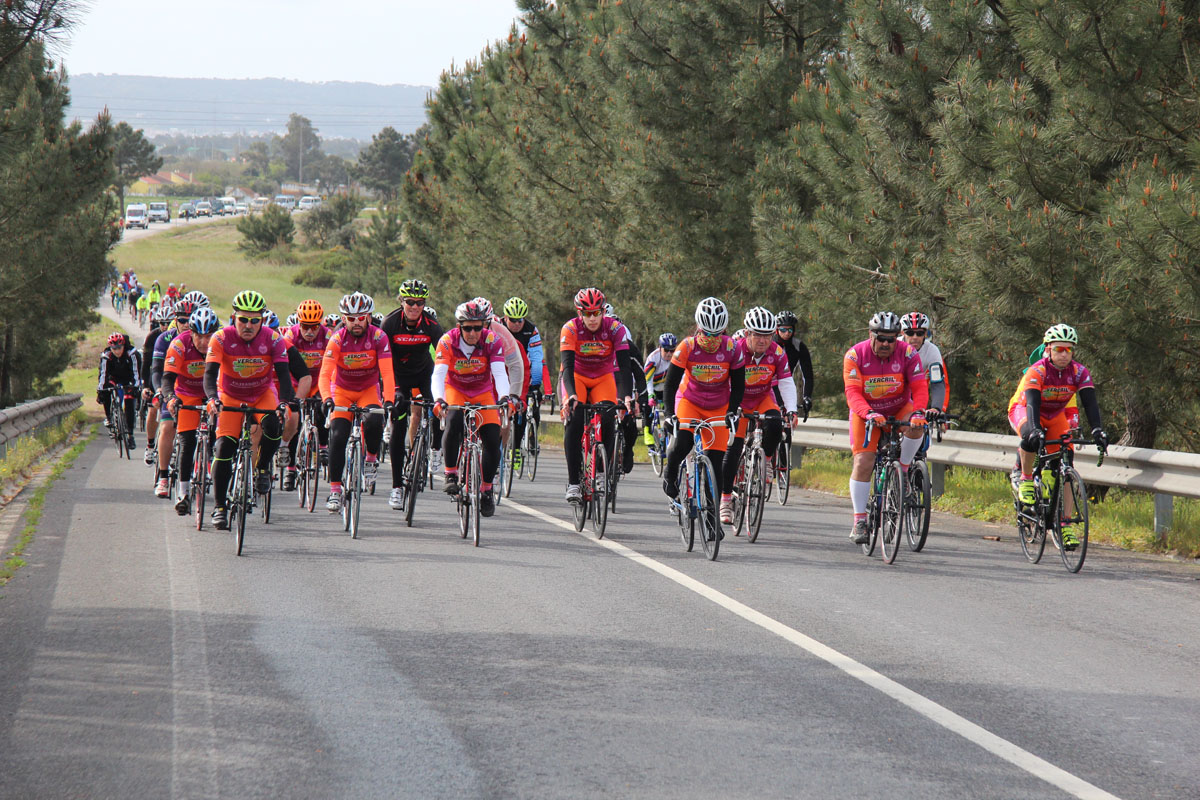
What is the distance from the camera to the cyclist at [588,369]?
12.2 metres

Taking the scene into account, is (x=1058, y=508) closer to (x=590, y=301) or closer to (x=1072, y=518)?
(x=1072, y=518)

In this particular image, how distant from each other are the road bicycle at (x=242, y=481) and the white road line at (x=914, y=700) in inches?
131

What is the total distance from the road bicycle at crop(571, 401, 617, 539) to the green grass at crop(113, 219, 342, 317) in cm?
6203

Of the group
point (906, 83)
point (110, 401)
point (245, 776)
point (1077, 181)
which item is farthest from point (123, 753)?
point (110, 401)

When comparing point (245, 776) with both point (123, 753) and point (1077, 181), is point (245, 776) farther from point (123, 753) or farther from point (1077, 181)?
point (1077, 181)

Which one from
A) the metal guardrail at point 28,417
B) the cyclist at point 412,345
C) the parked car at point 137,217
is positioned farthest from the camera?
the parked car at point 137,217

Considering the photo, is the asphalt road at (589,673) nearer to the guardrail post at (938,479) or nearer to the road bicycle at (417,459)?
the road bicycle at (417,459)

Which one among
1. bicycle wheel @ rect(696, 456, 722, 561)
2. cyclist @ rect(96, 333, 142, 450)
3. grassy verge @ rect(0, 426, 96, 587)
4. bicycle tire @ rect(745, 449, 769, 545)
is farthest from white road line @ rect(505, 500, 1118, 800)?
cyclist @ rect(96, 333, 142, 450)

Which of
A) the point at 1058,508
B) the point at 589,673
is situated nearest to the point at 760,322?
the point at 1058,508

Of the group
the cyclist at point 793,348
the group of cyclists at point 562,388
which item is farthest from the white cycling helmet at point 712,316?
the cyclist at point 793,348

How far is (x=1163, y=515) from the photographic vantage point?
11562 millimetres

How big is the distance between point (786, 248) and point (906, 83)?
10.1 feet

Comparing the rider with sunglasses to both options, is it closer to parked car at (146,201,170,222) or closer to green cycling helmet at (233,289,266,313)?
green cycling helmet at (233,289,266,313)

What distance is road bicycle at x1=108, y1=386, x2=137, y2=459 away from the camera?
70.9 feet
